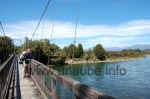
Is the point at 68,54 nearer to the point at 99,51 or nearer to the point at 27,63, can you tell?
the point at 99,51

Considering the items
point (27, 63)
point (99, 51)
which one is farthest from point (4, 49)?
point (99, 51)

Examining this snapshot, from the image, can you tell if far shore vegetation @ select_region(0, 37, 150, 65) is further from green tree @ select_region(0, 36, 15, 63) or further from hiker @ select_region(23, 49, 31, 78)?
hiker @ select_region(23, 49, 31, 78)

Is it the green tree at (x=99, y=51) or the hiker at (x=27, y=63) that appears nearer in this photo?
the hiker at (x=27, y=63)

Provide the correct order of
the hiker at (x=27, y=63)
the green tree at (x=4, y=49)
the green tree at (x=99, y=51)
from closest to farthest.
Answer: the hiker at (x=27, y=63)
the green tree at (x=4, y=49)
the green tree at (x=99, y=51)

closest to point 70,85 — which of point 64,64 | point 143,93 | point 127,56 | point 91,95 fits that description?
point 91,95

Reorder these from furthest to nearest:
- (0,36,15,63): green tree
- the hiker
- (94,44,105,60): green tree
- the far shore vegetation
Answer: (94,44,105,60): green tree → the far shore vegetation → (0,36,15,63): green tree → the hiker

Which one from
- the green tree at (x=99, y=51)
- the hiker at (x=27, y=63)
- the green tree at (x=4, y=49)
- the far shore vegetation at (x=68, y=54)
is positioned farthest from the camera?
the green tree at (x=99, y=51)

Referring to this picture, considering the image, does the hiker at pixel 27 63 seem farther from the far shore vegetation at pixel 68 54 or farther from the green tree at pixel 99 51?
the green tree at pixel 99 51

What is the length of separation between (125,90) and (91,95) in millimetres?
47317

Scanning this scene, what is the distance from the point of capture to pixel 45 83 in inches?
303

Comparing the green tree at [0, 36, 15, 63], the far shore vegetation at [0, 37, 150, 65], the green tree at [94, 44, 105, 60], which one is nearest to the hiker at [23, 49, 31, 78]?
the green tree at [0, 36, 15, 63]

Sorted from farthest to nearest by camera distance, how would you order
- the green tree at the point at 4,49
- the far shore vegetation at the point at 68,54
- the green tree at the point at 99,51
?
the green tree at the point at 99,51 → the far shore vegetation at the point at 68,54 → the green tree at the point at 4,49

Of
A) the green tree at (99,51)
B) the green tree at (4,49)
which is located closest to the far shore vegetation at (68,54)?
the green tree at (99,51)

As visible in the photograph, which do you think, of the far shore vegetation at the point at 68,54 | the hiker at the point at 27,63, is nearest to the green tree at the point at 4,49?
the far shore vegetation at the point at 68,54
